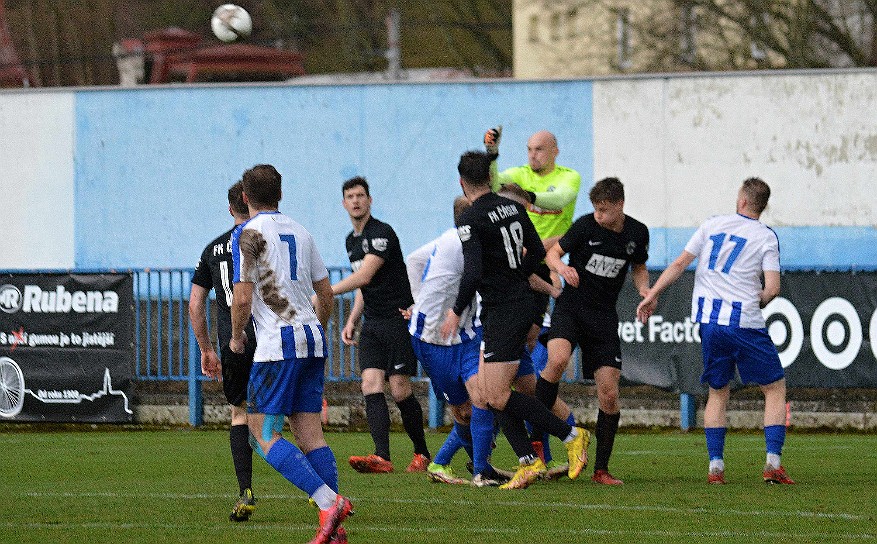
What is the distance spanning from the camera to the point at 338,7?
39.3m

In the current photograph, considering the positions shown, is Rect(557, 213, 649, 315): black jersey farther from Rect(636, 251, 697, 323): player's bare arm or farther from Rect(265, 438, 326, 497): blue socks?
Rect(265, 438, 326, 497): blue socks

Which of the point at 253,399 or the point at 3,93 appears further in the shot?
the point at 3,93

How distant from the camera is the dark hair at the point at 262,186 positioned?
761cm

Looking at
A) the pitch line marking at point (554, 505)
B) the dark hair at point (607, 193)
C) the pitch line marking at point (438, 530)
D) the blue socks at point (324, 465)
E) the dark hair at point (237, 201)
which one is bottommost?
the pitch line marking at point (554, 505)

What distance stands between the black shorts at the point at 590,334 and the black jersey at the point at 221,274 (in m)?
2.49

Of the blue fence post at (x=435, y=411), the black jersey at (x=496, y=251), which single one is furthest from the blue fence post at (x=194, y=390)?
the black jersey at (x=496, y=251)

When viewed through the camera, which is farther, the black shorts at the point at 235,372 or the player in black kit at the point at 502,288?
the player in black kit at the point at 502,288

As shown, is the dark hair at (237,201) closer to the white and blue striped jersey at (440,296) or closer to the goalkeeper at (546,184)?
the white and blue striped jersey at (440,296)

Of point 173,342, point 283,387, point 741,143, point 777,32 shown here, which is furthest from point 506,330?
point 777,32

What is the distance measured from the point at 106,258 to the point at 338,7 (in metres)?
18.9

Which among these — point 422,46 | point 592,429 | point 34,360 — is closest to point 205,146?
point 34,360

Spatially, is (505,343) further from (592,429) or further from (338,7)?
(338,7)

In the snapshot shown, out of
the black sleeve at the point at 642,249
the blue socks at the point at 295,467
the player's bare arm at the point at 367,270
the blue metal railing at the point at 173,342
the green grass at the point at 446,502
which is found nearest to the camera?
the blue socks at the point at 295,467

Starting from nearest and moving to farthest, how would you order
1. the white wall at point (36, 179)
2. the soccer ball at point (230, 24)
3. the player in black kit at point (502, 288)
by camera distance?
1. the player in black kit at point (502, 288)
2. the soccer ball at point (230, 24)
3. the white wall at point (36, 179)
